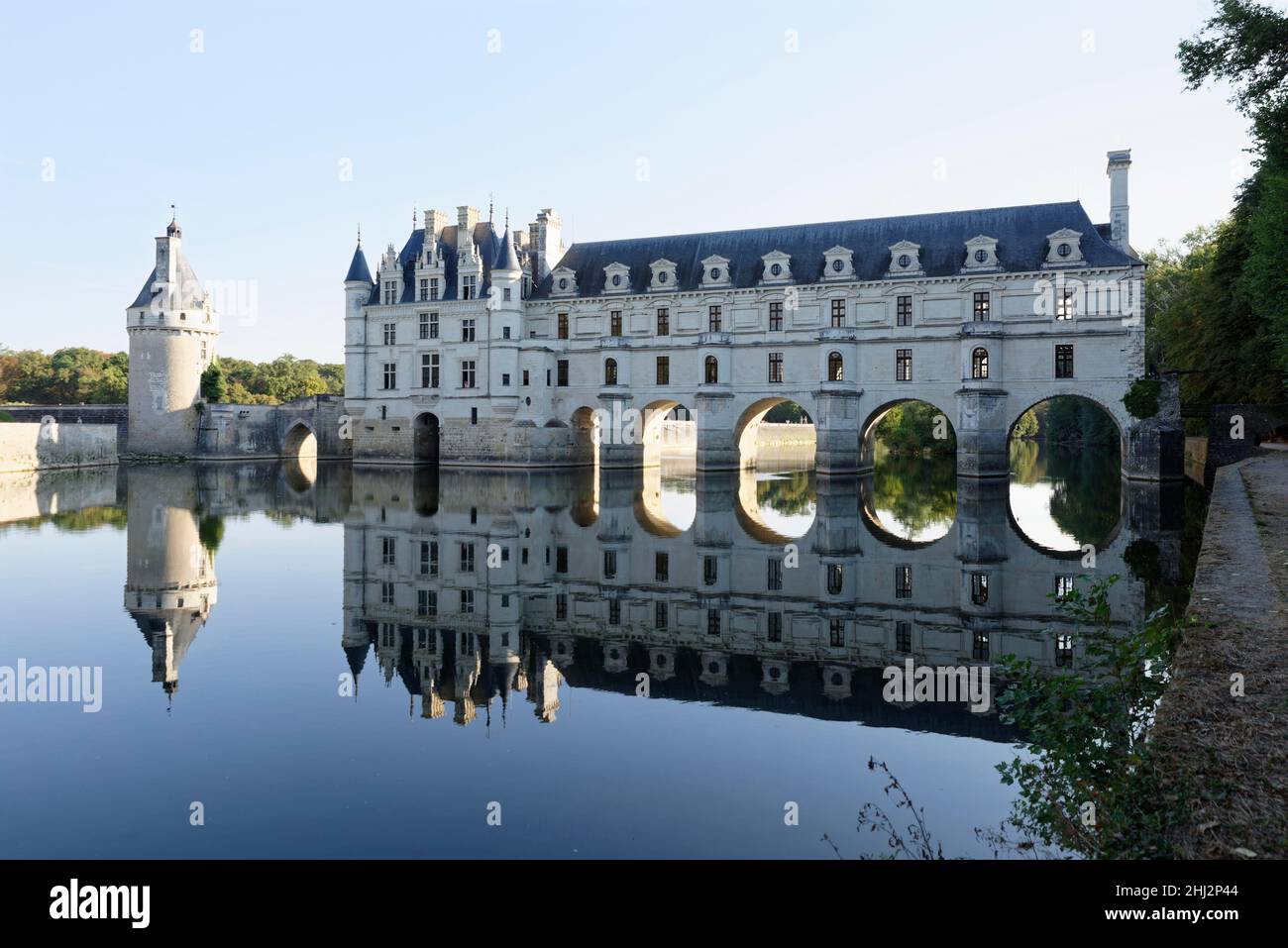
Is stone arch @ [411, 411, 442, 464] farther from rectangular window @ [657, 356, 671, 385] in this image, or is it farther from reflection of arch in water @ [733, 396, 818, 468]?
reflection of arch in water @ [733, 396, 818, 468]

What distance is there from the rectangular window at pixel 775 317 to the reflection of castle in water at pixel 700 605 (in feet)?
56.5

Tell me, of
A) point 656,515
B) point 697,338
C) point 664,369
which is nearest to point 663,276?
point 697,338

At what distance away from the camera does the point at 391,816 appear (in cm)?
629

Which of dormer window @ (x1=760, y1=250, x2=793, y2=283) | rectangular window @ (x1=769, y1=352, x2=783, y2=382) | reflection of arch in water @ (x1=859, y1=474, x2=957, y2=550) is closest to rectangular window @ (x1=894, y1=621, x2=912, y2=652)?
reflection of arch in water @ (x1=859, y1=474, x2=957, y2=550)

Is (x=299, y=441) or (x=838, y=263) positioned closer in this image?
(x=838, y=263)

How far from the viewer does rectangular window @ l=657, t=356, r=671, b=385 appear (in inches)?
1702

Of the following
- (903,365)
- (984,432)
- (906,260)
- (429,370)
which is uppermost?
(906,260)

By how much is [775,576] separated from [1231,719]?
33.7ft

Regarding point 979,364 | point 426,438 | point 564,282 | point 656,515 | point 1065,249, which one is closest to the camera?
point 656,515

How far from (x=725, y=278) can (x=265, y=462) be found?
2892cm

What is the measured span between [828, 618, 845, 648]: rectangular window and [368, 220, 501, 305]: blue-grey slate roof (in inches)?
1449

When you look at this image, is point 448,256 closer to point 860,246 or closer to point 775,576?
point 860,246

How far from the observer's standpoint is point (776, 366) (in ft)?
135
